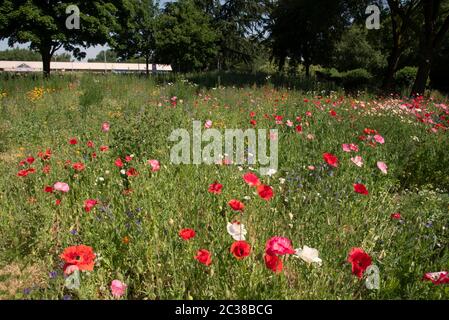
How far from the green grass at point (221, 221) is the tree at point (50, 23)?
18174mm

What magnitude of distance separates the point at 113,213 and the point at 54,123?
4402 millimetres

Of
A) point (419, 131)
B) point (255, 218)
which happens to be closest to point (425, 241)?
point (255, 218)

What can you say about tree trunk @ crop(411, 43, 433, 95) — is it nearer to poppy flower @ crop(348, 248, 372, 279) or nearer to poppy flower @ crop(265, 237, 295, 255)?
poppy flower @ crop(348, 248, 372, 279)

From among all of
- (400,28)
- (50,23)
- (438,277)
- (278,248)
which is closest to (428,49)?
(400,28)

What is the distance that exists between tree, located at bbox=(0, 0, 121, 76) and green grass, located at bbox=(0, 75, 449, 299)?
59.6ft

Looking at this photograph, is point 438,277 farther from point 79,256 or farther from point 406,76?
point 406,76

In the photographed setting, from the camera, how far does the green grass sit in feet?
6.63

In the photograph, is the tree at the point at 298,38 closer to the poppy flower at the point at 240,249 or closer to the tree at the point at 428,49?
the tree at the point at 428,49

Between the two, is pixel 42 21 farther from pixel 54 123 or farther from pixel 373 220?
pixel 373 220

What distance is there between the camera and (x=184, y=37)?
29.9 metres

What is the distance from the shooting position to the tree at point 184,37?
3031 centimetres

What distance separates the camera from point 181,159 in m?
3.68

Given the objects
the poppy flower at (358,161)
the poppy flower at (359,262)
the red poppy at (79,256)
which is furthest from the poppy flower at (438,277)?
the red poppy at (79,256)
